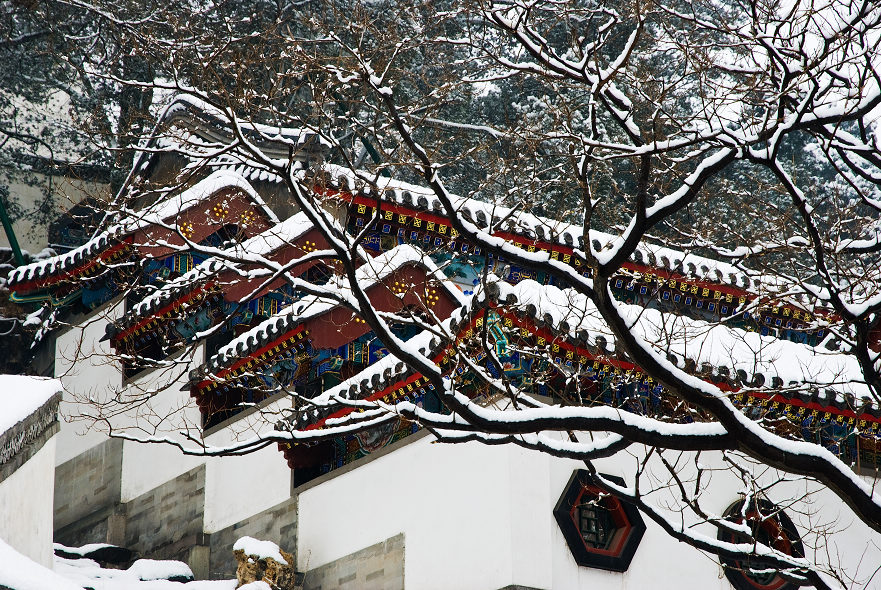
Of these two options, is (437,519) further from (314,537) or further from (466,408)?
(466,408)

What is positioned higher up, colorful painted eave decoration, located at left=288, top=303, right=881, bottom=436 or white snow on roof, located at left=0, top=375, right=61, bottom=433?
colorful painted eave decoration, located at left=288, top=303, right=881, bottom=436

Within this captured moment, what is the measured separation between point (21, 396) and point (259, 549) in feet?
13.8

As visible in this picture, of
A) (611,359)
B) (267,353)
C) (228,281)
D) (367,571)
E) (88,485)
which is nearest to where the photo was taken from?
(611,359)

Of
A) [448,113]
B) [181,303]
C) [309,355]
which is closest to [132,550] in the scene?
[181,303]

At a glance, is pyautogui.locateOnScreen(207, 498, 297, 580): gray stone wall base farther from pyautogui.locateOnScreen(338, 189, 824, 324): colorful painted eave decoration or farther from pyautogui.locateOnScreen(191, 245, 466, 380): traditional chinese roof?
pyautogui.locateOnScreen(338, 189, 824, 324): colorful painted eave decoration

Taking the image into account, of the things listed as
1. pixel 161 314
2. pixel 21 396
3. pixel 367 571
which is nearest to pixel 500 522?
pixel 367 571

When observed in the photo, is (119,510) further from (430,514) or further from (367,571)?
(430,514)

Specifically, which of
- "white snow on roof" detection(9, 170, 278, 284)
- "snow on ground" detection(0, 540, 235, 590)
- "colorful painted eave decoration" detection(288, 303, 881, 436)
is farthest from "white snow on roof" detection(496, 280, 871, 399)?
"white snow on roof" detection(9, 170, 278, 284)

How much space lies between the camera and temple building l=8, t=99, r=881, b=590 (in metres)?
9.65

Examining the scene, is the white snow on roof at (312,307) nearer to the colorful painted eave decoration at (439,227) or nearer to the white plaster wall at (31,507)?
the colorful painted eave decoration at (439,227)

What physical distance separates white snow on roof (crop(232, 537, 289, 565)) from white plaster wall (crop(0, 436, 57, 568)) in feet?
9.94

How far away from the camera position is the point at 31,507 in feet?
26.0

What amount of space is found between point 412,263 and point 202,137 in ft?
19.0

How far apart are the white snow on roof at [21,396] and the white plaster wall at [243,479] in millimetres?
4594
